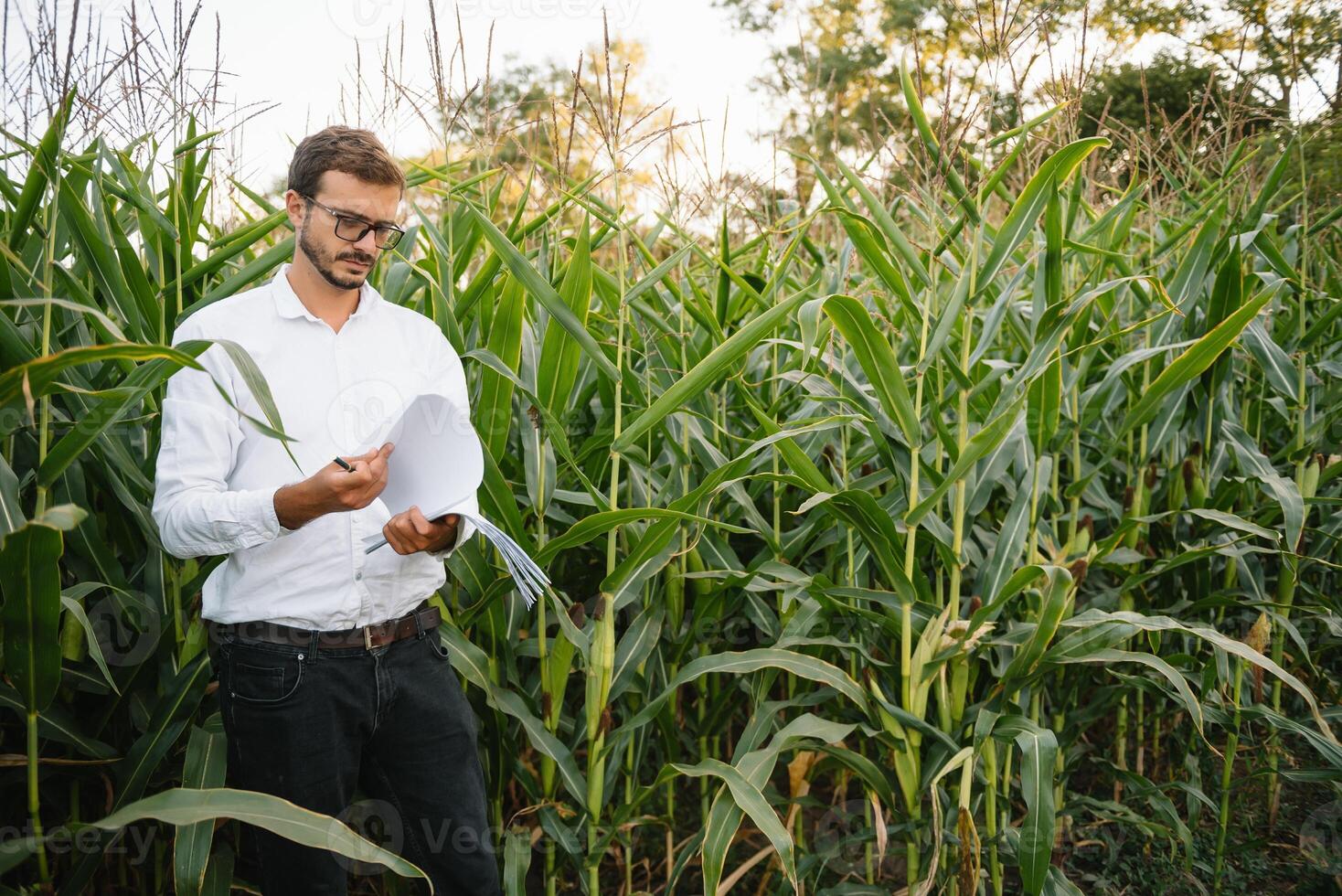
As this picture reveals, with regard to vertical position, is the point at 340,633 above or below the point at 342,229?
below

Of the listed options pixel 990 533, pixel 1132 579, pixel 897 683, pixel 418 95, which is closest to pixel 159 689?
pixel 418 95

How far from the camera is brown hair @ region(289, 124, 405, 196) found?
1708mm

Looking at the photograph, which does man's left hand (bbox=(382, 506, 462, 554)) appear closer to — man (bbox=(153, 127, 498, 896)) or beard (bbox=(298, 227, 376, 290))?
man (bbox=(153, 127, 498, 896))

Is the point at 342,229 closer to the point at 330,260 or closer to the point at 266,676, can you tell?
the point at 330,260

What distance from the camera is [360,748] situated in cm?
180

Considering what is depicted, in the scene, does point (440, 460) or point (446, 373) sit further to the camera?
point (446, 373)

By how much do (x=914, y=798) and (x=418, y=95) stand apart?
2037 mm

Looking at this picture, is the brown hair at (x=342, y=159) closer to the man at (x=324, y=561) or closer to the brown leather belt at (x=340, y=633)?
the man at (x=324, y=561)

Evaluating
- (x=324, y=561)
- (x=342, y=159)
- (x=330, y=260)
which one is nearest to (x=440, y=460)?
(x=324, y=561)

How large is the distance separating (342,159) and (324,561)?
75 centimetres

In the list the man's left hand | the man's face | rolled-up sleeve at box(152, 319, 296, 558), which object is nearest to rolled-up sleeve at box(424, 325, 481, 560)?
the man's left hand

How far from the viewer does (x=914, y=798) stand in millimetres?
2084

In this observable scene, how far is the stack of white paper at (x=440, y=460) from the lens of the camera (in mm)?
1489

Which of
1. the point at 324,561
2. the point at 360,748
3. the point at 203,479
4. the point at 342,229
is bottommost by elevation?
the point at 360,748
